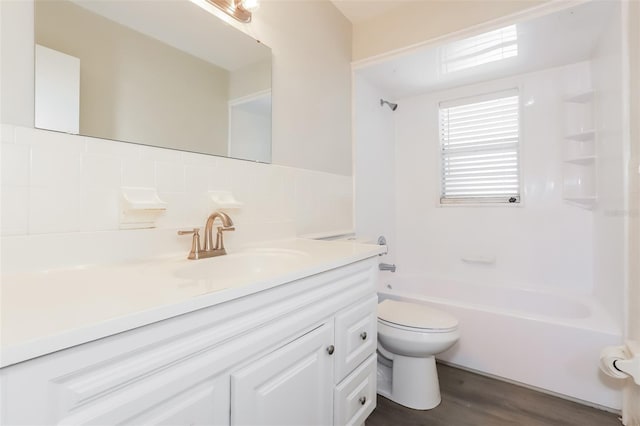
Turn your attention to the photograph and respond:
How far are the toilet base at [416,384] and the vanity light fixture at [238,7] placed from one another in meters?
1.96

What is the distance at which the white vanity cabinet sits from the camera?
469 millimetres

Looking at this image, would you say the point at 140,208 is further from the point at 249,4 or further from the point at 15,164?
the point at 249,4

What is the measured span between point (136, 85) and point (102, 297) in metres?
0.82

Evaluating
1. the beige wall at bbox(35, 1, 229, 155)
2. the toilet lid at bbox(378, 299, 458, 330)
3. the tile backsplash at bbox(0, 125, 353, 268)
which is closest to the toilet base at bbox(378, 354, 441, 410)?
the toilet lid at bbox(378, 299, 458, 330)

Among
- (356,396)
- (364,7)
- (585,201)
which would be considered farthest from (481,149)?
(356,396)

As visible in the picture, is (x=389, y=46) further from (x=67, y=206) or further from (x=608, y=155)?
(x=67, y=206)

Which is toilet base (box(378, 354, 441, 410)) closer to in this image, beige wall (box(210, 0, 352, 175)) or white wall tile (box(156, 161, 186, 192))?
beige wall (box(210, 0, 352, 175))

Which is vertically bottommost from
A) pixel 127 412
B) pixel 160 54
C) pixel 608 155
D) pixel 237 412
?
pixel 237 412

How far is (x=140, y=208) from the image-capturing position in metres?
1.03

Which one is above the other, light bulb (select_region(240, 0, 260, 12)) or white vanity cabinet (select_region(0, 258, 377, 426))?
light bulb (select_region(240, 0, 260, 12))

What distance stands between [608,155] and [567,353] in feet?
3.83

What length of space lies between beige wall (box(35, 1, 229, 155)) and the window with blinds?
2.18 meters

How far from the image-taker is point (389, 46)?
2203mm

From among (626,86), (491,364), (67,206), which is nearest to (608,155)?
(626,86)
